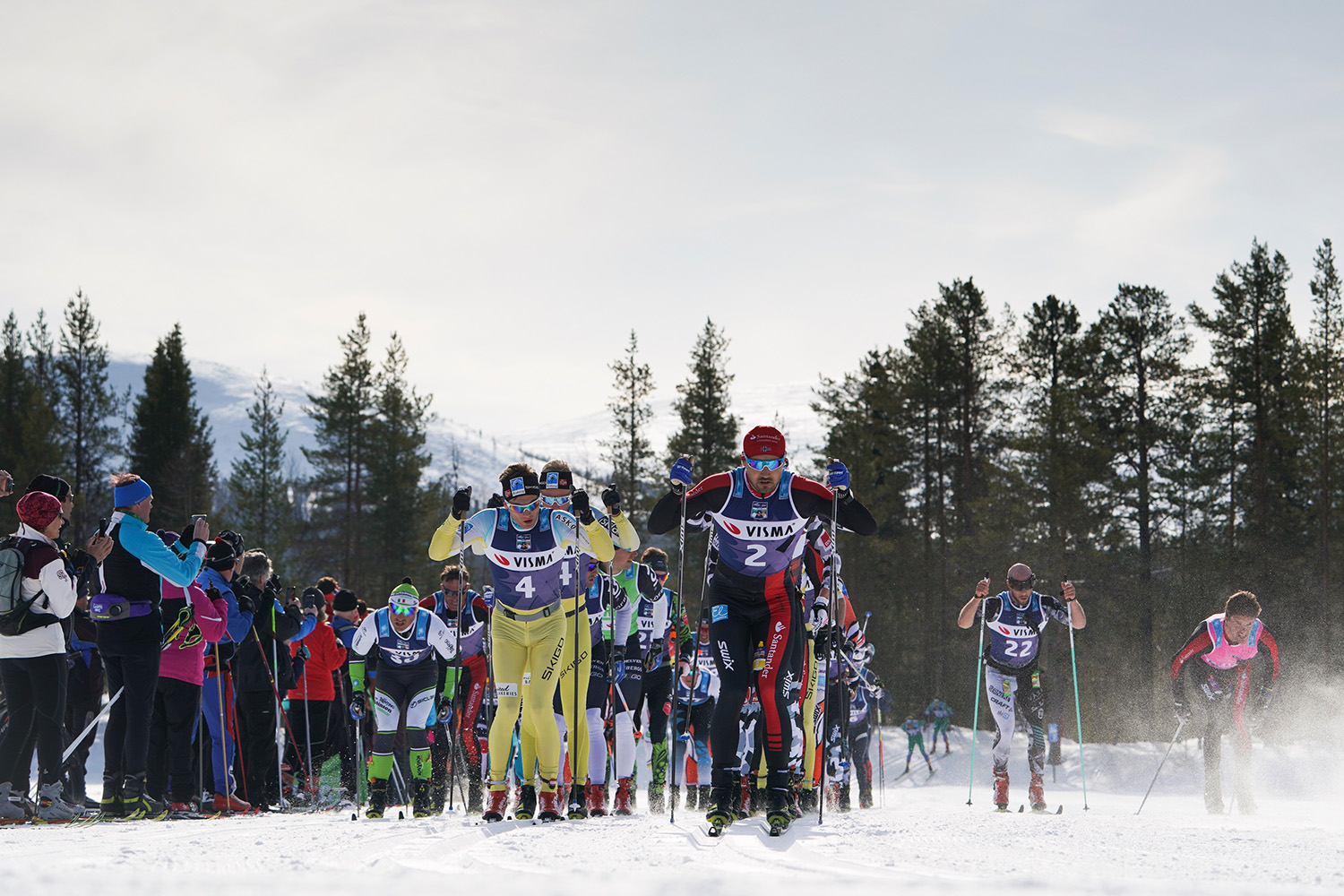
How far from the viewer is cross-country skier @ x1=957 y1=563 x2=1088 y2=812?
425 inches

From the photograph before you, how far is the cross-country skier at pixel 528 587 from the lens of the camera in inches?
281

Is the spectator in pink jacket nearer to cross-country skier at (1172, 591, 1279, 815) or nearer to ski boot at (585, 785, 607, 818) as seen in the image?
ski boot at (585, 785, 607, 818)

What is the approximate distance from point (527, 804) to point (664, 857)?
2.44 m

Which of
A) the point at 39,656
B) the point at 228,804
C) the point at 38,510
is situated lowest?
the point at 228,804

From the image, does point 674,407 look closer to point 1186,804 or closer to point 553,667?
point 1186,804

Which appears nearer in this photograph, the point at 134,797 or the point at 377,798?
the point at 134,797

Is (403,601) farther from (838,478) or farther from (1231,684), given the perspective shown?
(1231,684)

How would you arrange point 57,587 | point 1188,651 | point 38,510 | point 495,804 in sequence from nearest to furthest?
point 495,804 → point 57,587 → point 38,510 → point 1188,651

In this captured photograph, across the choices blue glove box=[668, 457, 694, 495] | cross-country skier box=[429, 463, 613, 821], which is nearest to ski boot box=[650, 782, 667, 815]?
cross-country skier box=[429, 463, 613, 821]

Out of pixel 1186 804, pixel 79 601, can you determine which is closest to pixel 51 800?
pixel 79 601

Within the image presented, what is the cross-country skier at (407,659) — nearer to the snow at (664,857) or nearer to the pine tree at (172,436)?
the snow at (664,857)

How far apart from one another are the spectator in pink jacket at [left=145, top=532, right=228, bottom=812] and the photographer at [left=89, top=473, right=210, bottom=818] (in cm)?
46

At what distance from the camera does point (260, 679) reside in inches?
406

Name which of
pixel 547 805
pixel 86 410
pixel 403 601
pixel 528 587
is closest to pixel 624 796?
pixel 547 805
